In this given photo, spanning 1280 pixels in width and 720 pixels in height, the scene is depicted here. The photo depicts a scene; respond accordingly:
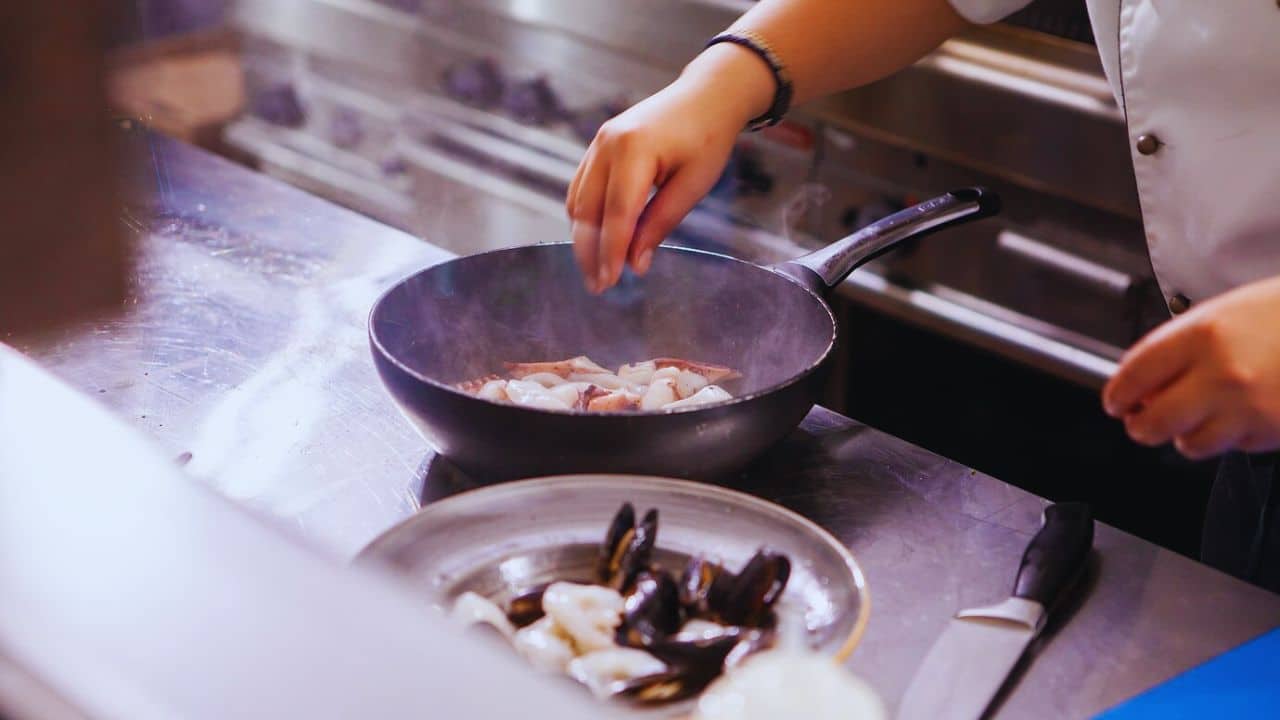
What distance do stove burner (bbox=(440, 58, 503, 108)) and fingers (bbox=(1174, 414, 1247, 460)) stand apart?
7.82 feet

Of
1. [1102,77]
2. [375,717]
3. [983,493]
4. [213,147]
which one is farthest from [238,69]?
[375,717]

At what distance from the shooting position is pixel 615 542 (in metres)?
0.83

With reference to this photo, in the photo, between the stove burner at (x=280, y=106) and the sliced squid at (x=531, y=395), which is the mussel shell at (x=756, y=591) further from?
the stove burner at (x=280, y=106)

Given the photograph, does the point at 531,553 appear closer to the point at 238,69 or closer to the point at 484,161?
the point at 484,161

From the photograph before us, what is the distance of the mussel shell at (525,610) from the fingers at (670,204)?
409 millimetres

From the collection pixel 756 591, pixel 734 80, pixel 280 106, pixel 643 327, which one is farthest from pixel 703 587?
pixel 280 106

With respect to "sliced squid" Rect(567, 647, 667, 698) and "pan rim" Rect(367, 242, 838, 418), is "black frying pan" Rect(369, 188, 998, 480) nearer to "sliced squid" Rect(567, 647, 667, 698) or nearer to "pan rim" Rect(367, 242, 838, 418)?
"pan rim" Rect(367, 242, 838, 418)

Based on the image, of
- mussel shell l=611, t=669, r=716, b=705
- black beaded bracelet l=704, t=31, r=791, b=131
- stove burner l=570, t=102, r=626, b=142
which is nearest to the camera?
mussel shell l=611, t=669, r=716, b=705

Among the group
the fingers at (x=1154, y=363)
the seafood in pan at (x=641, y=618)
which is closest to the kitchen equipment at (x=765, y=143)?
the fingers at (x=1154, y=363)

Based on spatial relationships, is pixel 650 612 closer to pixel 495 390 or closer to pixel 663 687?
pixel 663 687

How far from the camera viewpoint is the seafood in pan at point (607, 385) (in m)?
1.06

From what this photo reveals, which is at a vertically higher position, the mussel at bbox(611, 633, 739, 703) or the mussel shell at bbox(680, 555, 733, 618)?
the mussel at bbox(611, 633, 739, 703)

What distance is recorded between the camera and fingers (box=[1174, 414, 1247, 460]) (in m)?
0.76

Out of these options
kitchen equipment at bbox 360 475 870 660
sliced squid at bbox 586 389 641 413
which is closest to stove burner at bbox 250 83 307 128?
sliced squid at bbox 586 389 641 413
